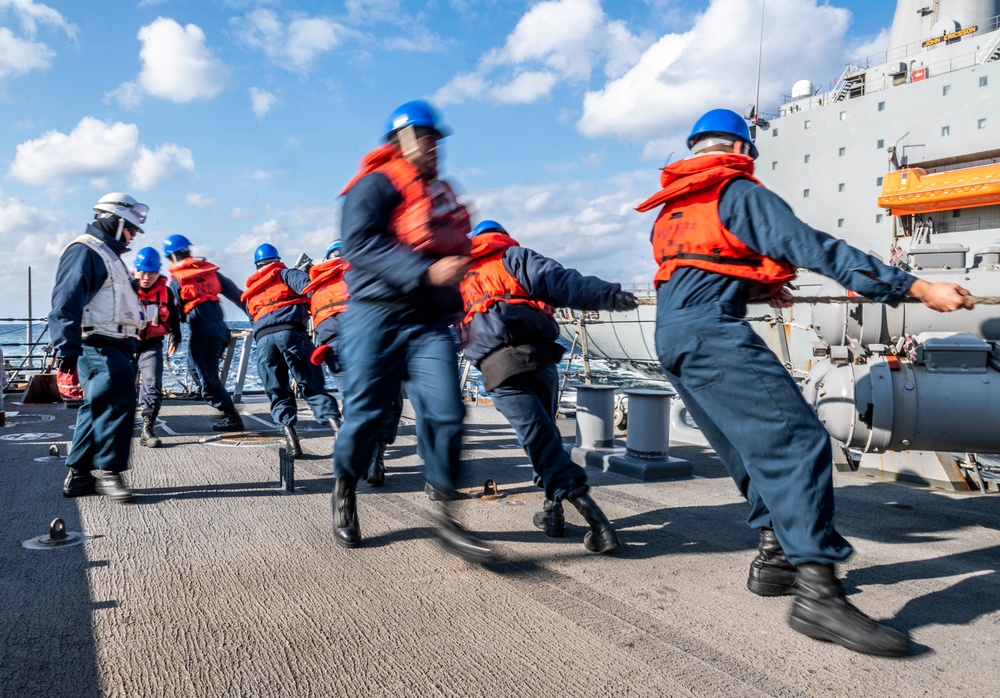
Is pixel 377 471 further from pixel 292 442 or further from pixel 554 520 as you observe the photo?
pixel 554 520

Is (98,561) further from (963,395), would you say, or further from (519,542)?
(963,395)

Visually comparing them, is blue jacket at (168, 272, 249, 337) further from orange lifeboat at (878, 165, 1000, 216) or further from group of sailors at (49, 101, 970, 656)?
orange lifeboat at (878, 165, 1000, 216)

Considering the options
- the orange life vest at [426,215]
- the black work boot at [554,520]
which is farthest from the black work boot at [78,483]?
the black work boot at [554,520]

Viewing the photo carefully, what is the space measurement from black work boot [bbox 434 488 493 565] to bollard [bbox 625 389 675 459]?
2434 mm

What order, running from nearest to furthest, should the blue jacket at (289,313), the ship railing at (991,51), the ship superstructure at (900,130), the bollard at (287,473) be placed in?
the bollard at (287,473) < the blue jacket at (289,313) < the ship superstructure at (900,130) < the ship railing at (991,51)

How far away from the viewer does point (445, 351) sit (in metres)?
2.82

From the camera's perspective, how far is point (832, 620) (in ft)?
7.07

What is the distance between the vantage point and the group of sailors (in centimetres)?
230

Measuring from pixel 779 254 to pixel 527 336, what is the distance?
4.53 feet

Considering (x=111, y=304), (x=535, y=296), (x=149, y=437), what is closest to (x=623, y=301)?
(x=535, y=296)

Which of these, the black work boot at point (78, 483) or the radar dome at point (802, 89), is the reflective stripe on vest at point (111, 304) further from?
the radar dome at point (802, 89)

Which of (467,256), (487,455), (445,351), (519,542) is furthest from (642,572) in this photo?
(487,455)

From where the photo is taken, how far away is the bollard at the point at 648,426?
4.95m

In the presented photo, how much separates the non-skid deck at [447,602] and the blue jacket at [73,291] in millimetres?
898
